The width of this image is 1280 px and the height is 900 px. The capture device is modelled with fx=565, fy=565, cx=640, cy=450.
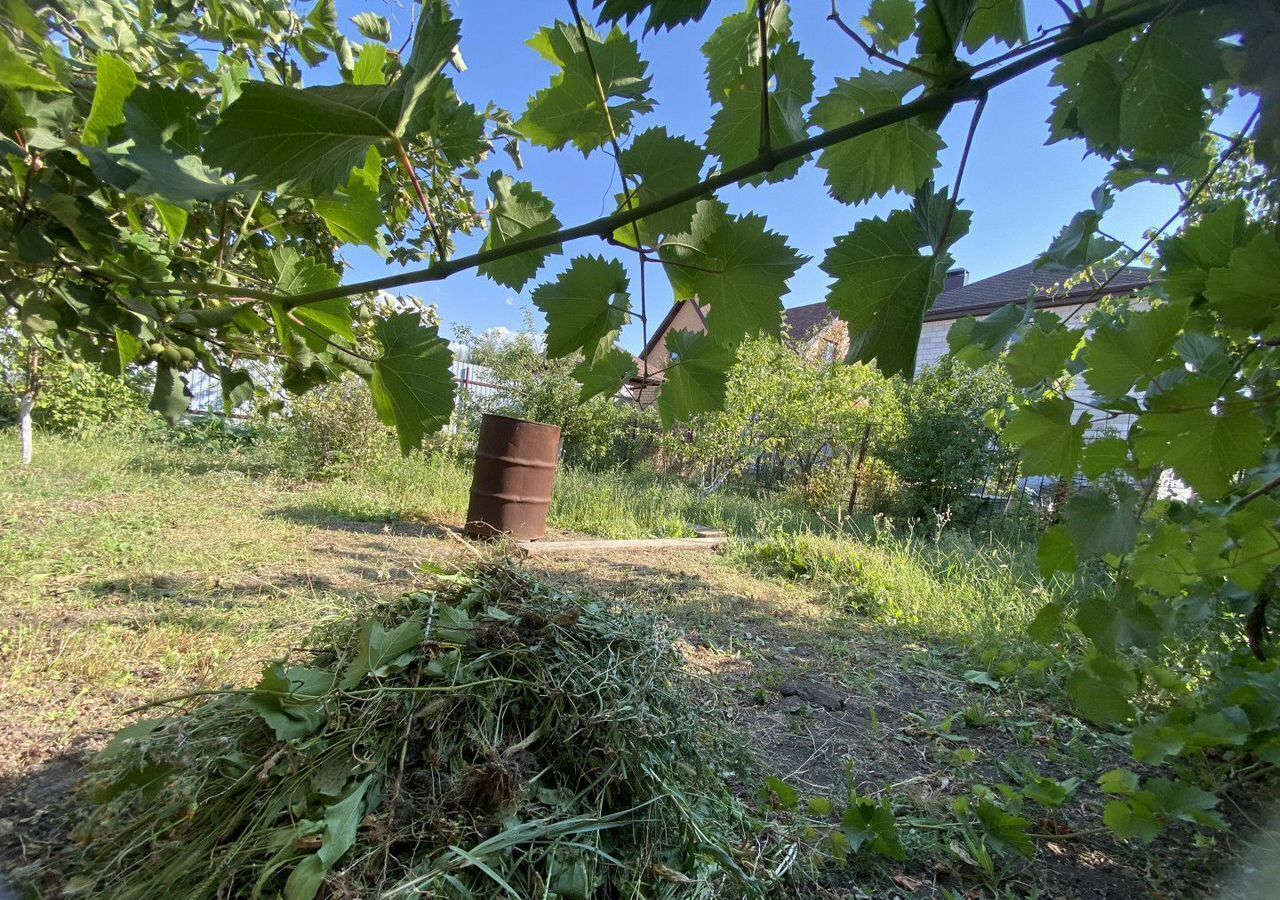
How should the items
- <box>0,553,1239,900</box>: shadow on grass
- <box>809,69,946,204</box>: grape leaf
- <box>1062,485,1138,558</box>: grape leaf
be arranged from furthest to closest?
1. <box>0,553,1239,900</box>: shadow on grass
2. <box>1062,485,1138,558</box>: grape leaf
3. <box>809,69,946,204</box>: grape leaf

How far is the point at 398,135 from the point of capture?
1.45 ft

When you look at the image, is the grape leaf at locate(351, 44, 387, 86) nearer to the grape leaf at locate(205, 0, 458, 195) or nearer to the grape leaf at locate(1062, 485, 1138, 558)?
the grape leaf at locate(205, 0, 458, 195)

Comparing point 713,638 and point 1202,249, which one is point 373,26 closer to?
point 1202,249

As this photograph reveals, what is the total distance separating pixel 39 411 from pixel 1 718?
986 centimetres

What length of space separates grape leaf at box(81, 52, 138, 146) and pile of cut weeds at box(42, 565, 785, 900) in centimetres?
79

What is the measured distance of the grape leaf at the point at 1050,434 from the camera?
0.85m

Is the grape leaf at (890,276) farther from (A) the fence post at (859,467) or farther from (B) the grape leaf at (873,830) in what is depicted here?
(A) the fence post at (859,467)

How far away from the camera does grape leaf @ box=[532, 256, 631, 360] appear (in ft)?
2.10

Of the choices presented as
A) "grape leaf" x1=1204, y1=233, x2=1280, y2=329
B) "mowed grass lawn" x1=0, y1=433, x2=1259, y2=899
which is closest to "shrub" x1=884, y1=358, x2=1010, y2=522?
"mowed grass lawn" x1=0, y1=433, x2=1259, y2=899

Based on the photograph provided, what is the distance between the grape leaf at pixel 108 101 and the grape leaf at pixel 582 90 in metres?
0.48

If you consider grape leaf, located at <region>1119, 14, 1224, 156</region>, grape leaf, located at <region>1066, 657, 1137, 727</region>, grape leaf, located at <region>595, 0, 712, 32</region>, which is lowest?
grape leaf, located at <region>1066, 657, 1137, 727</region>

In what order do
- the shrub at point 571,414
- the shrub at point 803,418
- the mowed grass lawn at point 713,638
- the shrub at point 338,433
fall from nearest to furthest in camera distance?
the mowed grass lawn at point 713,638 < the shrub at point 338,433 < the shrub at point 803,418 < the shrub at point 571,414

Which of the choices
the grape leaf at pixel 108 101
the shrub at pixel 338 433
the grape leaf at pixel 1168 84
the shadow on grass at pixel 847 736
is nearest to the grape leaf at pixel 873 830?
the shadow on grass at pixel 847 736

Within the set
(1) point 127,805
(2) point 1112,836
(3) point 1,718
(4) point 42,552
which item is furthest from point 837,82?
(4) point 42,552
